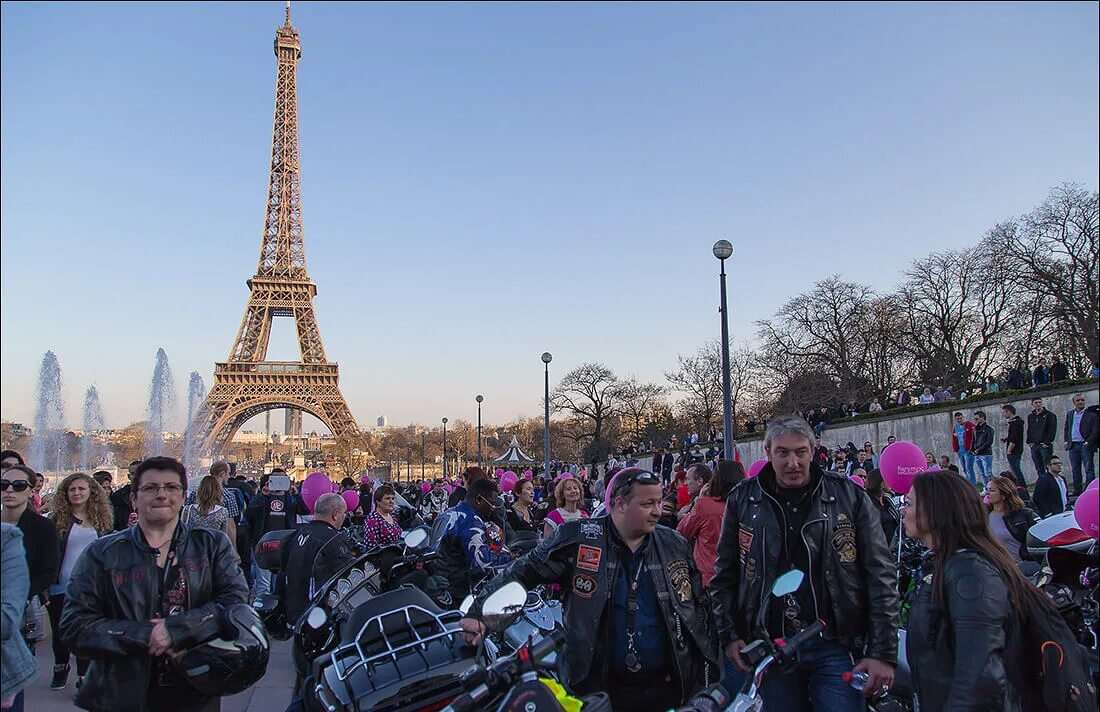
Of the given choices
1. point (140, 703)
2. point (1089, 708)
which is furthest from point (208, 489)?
point (1089, 708)

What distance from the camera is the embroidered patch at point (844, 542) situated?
375 cm

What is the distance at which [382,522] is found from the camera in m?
7.67

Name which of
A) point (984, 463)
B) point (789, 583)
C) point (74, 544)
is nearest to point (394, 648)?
point (789, 583)

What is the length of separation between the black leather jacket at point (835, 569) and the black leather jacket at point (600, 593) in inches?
8.3

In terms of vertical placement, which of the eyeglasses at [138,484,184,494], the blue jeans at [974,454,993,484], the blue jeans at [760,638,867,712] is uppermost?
the eyeglasses at [138,484,184,494]

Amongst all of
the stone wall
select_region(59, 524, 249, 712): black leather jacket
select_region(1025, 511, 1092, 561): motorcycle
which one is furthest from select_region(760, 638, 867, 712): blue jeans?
the stone wall

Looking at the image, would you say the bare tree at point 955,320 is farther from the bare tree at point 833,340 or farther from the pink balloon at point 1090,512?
the pink balloon at point 1090,512

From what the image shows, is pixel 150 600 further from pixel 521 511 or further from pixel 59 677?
pixel 521 511

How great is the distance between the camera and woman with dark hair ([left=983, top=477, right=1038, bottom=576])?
21.6 ft

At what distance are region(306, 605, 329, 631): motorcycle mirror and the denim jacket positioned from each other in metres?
1.04

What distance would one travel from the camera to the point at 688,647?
3664mm

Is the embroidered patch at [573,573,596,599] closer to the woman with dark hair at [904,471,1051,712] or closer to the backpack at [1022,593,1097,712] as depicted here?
the woman with dark hair at [904,471,1051,712]

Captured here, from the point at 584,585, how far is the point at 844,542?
113cm

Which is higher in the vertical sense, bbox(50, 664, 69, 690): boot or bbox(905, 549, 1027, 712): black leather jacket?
bbox(905, 549, 1027, 712): black leather jacket
